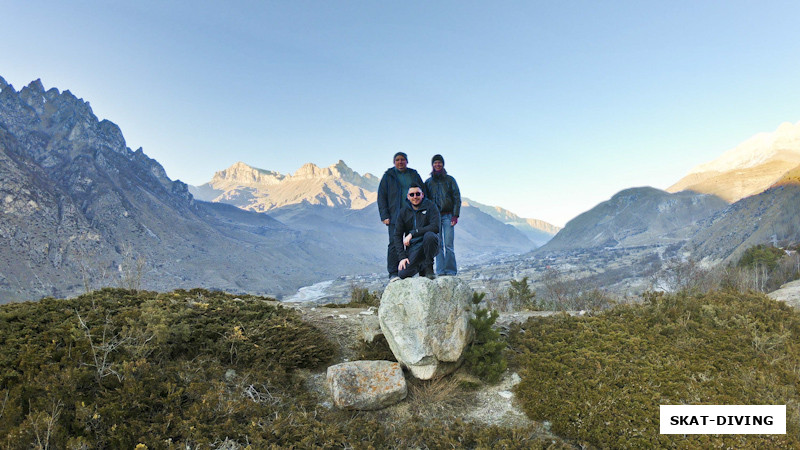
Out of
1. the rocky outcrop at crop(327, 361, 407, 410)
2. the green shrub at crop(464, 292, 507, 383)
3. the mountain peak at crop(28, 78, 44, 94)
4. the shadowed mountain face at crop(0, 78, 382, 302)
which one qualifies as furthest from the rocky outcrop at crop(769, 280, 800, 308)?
the mountain peak at crop(28, 78, 44, 94)

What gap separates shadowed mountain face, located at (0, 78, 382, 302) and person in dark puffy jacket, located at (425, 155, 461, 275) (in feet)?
258

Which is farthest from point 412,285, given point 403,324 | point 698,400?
point 698,400

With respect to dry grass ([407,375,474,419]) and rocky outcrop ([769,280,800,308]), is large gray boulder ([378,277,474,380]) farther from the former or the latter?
rocky outcrop ([769,280,800,308])

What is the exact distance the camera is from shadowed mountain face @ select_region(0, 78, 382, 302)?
8562 cm

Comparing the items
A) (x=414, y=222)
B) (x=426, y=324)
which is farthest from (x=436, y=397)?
(x=414, y=222)

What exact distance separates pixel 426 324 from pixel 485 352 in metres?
1.53

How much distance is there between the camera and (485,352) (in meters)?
7.65

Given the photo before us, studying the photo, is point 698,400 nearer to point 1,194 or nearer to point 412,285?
point 412,285

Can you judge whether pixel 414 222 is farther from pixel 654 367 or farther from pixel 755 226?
pixel 755 226

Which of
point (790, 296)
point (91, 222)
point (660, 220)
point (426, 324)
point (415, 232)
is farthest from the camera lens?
point (660, 220)

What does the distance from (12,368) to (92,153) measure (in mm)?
189533

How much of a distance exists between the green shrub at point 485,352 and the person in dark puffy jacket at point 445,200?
1.49 meters

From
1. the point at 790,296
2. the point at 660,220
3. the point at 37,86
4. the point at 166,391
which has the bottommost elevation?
the point at 166,391

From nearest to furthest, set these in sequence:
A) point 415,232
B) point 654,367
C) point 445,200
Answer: point 654,367
point 415,232
point 445,200
